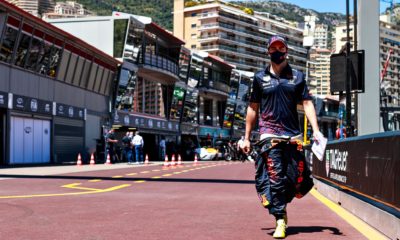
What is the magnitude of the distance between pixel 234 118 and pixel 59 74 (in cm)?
4127

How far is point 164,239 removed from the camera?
583cm

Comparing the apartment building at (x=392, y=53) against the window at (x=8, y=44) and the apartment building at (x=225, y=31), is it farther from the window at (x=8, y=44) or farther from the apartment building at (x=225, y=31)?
the window at (x=8, y=44)

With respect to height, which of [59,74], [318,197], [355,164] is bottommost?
[318,197]

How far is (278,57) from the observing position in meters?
6.27

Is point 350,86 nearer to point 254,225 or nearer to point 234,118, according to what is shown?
point 254,225

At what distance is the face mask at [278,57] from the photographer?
20.5ft

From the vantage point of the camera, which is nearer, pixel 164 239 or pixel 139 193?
pixel 164 239

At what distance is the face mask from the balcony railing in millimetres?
41217

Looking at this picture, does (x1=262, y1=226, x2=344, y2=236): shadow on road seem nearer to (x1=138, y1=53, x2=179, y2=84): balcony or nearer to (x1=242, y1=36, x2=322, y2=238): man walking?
(x1=242, y1=36, x2=322, y2=238): man walking

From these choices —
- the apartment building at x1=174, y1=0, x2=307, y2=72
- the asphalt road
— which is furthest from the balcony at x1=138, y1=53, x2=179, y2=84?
the apartment building at x1=174, y1=0, x2=307, y2=72

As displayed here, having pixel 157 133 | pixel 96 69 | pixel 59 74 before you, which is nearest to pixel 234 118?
pixel 157 133

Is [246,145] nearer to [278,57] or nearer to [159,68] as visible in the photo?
[278,57]

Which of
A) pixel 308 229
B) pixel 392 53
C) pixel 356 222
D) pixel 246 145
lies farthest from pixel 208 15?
pixel 246 145

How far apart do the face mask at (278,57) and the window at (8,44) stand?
2441cm
